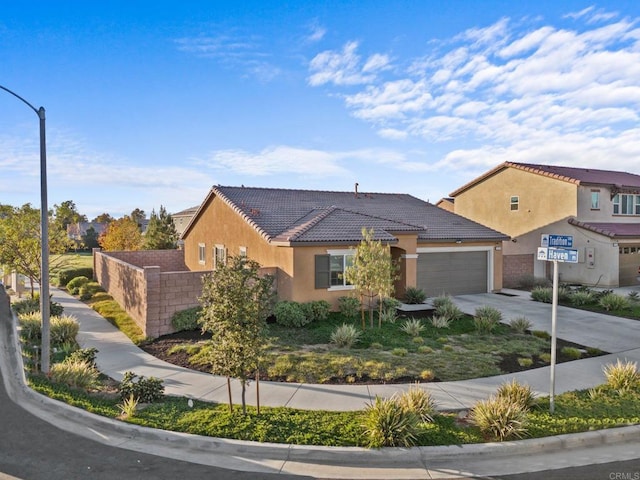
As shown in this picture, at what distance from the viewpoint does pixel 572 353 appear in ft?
A: 38.3

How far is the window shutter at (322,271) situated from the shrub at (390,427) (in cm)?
984

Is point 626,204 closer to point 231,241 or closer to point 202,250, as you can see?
point 231,241

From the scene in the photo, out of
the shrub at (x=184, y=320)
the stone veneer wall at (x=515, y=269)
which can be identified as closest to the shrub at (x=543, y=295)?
the stone veneer wall at (x=515, y=269)

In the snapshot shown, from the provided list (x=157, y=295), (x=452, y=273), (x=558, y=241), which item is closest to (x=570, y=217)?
(x=452, y=273)

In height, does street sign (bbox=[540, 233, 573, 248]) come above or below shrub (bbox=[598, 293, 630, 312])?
above

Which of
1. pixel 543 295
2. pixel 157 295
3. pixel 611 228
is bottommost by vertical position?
pixel 543 295

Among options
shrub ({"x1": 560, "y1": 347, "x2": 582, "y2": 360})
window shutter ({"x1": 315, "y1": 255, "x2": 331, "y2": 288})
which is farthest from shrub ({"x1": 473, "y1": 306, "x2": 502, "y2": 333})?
window shutter ({"x1": 315, "y1": 255, "x2": 331, "y2": 288})

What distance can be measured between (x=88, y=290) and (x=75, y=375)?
16.1 m

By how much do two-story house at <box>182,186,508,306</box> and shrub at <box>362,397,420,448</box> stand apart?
959 cm

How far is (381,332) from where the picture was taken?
1410 centimetres

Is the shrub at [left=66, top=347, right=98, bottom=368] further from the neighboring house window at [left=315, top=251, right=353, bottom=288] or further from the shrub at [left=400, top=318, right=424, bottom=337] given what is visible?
the shrub at [left=400, top=318, right=424, bottom=337]

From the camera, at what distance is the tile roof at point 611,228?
2464cm

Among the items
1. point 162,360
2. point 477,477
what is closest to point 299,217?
point 162,360

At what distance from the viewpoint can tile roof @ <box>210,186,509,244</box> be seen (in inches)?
697
